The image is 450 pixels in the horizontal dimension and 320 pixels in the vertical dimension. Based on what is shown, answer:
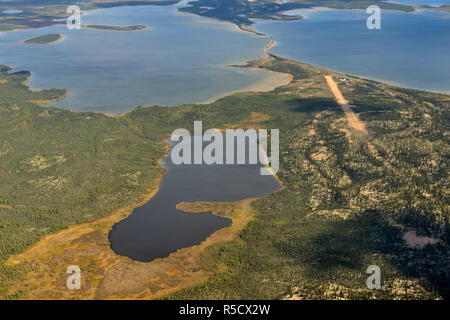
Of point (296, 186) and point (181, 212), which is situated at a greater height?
point (296, 186)

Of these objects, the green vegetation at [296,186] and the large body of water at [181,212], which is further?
the large body of water at [181,212]

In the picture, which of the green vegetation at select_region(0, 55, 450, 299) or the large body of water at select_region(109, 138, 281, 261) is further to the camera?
the large body of water at select_region(109, 138, 281, 261)

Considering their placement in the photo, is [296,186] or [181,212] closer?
[181,212]
